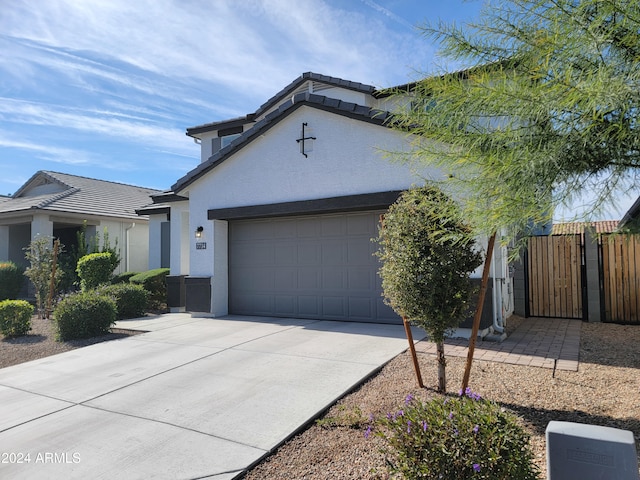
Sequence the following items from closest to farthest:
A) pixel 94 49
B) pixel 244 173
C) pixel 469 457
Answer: pixel 469 457
pixel 94 49
pixel 244 173

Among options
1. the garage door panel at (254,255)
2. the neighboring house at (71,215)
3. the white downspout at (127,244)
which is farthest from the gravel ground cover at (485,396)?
the white downspout at (127,244)

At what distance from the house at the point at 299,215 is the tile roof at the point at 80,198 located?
8.61 metres

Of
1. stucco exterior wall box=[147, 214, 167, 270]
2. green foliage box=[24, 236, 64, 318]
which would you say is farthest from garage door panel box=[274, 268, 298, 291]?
stucco exterior wall box=[147, 214, 167, 270]

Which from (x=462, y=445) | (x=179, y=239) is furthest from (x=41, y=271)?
(x=462, y=445)

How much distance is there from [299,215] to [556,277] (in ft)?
22.1

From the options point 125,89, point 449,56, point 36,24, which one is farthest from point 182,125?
point 449,56

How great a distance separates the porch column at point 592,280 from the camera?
9570 mm

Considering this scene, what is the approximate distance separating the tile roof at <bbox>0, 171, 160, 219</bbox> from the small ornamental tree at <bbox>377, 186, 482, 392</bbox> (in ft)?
56.4

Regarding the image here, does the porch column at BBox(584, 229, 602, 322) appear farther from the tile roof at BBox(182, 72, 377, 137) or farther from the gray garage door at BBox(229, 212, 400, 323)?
the tile roof at BBox(182, 72, 377, 137)

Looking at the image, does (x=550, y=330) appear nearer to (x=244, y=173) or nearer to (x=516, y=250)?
(x=516, y=250)

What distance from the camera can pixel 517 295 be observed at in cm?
1077

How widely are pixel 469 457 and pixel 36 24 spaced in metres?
8.42

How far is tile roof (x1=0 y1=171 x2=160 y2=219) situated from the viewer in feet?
58.0

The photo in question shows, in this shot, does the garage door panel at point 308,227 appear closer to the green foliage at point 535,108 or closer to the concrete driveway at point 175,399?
the concrete driveway at point 175,399
